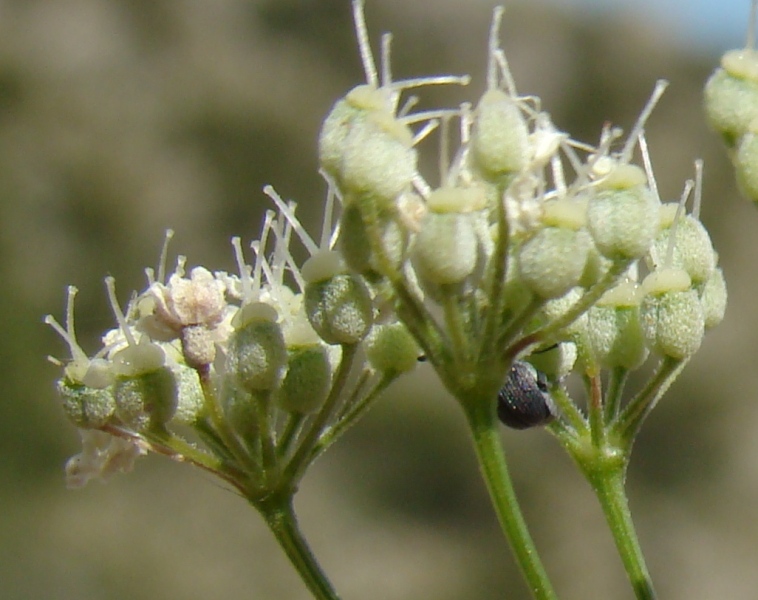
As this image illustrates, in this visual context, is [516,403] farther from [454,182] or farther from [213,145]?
[213,145]

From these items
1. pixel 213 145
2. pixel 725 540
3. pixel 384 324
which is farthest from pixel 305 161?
pixel 384 324

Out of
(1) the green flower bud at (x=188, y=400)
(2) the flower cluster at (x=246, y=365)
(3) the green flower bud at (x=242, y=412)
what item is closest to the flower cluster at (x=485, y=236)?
(2) the flower cluster at (x=246, y=365)

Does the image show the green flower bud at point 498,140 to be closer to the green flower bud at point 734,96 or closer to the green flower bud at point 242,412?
the green flower bud at point 734,96

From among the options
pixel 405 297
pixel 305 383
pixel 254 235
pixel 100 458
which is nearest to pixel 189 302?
pixel 305 383

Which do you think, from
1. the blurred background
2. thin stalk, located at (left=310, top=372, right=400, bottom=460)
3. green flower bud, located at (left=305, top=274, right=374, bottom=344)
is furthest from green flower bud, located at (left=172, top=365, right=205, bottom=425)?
the blurred background

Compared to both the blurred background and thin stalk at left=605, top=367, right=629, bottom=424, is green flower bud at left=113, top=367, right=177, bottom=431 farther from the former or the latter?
the blurred background

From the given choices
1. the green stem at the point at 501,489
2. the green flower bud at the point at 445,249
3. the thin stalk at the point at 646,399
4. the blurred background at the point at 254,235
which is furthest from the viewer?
the blurred background at the point at 254,235
